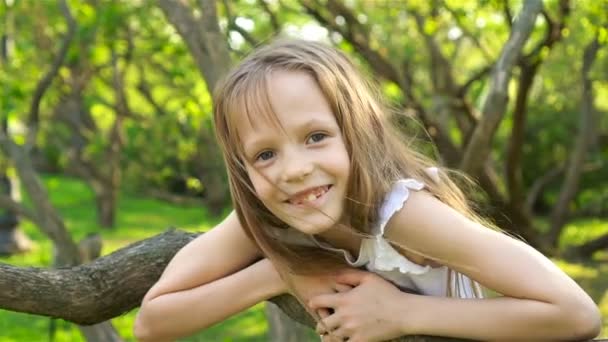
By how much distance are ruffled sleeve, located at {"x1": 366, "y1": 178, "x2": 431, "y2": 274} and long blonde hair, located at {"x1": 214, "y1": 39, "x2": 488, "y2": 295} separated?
0.07 feet

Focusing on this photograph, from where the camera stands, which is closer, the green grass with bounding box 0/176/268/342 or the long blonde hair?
the long blonde hair

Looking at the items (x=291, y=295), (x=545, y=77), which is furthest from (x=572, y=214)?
(x=291, y=295)

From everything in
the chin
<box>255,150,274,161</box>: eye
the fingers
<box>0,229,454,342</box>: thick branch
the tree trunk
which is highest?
<box>255,150,274,161</box>: eye

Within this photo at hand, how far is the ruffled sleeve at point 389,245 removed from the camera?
70.1 inches

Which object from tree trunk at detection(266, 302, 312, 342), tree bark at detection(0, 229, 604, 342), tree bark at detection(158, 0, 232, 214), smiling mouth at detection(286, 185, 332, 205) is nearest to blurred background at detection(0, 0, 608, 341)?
tree bark at detection(158, 0, 232, 214)

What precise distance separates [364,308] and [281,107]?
0.43 metres

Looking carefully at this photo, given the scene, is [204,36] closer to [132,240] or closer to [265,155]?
[265,155]

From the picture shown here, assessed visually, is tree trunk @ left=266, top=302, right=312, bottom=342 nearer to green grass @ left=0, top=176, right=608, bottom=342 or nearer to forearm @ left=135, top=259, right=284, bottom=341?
green grass @ left=0, top=176, right=608, bottom=342

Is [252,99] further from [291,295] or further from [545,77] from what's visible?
[545,77]

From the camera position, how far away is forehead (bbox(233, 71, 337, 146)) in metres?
1.76

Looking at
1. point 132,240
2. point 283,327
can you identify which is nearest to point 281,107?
point 283,327

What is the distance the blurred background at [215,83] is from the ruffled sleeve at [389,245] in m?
2.05

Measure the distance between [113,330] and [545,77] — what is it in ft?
20.6

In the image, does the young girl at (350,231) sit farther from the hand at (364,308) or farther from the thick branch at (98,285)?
the thick branch at (98,285)
